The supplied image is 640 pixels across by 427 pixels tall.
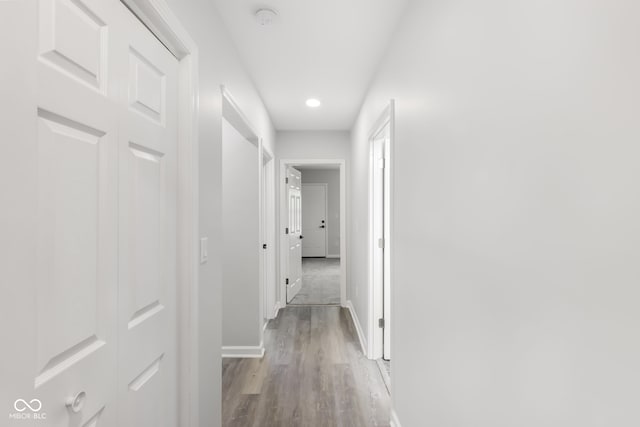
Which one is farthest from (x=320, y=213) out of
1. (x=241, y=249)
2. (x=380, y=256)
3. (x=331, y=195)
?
(x=380, y=256)

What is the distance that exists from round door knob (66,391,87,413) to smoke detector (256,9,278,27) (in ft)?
6.28

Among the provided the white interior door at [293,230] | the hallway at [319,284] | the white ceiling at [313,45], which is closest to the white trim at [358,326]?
the hallway at [319,284]

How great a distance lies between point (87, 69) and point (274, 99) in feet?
9.01

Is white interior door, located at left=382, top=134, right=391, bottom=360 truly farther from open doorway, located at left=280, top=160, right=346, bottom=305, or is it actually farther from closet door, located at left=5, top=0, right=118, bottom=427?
closet door, located at left=5, top=0, right=118, bottom=427

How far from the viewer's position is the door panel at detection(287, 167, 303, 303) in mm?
4934

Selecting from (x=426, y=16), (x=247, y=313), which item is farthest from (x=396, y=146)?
(x=247, y=313)

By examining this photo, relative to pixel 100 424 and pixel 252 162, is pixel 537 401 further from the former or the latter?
→ pixel 252 162

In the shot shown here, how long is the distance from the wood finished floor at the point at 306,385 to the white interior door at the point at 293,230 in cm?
124

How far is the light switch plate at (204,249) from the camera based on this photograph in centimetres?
159

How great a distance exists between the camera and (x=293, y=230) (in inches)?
203

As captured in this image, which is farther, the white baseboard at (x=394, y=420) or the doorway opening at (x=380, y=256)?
the doorway opening at (x=380, y=256)

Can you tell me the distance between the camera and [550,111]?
740 millimetres

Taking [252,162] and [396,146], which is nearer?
[396,146]

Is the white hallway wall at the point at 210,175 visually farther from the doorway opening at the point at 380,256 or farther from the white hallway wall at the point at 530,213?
the doorway opening at the point at 380,256
